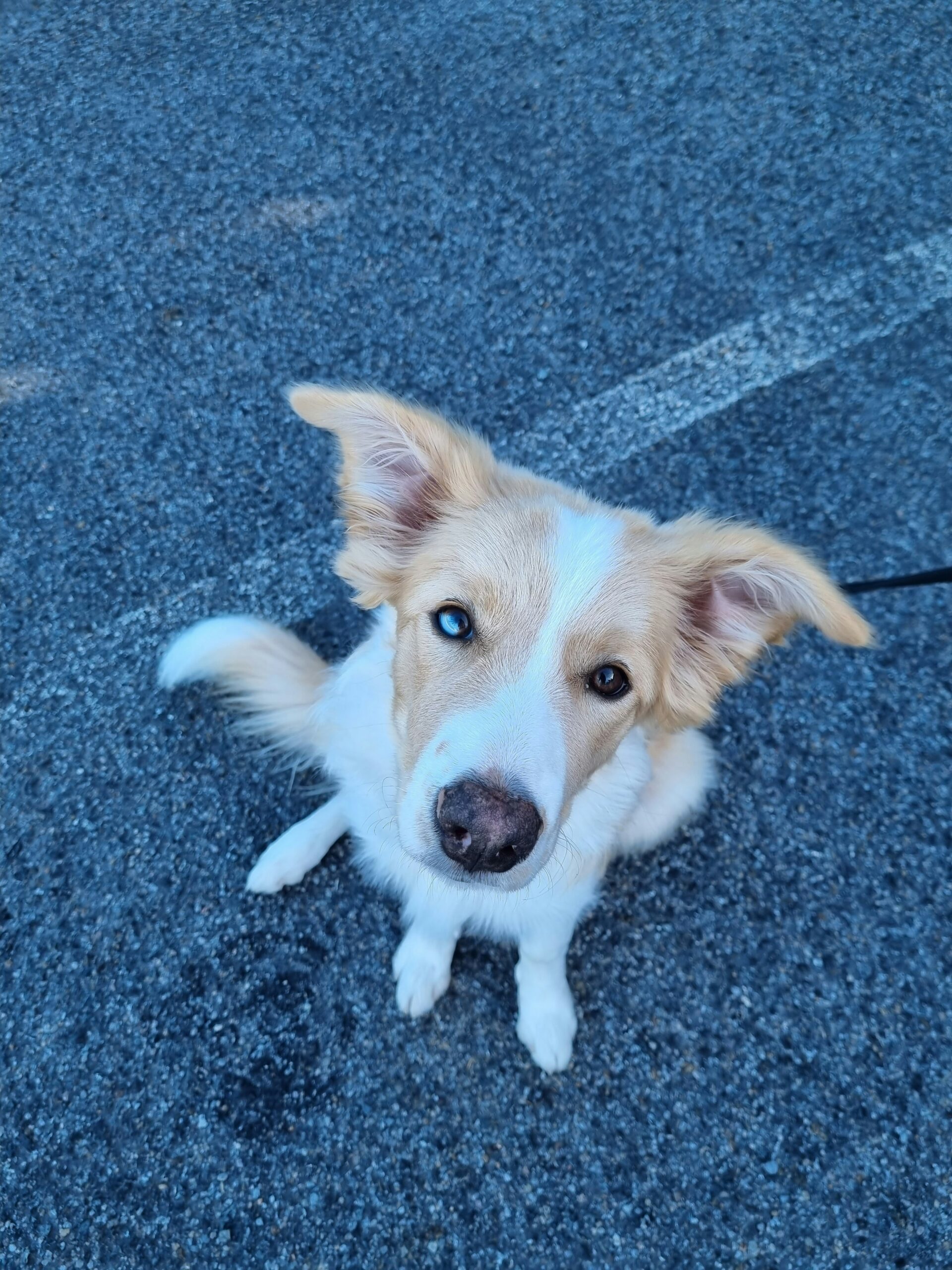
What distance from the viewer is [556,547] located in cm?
169

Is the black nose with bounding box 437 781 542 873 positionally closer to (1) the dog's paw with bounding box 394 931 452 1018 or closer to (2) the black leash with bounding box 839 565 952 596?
(1) the dog's paw with bounding box 394 931 452 1018

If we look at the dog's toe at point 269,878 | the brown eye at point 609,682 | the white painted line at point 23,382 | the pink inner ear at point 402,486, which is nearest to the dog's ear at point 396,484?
the pink inner ear at point 402,486

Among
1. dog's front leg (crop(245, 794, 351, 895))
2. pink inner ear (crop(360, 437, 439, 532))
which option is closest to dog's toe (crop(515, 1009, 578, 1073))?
dog's front leg (crop(245, 794, 351, 895))

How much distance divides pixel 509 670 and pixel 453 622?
0.20m

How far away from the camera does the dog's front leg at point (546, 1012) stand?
2260 mm

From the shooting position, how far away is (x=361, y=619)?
279cm

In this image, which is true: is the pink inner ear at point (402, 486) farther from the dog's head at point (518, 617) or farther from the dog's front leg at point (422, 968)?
the dog's front leg at point (422, 968)

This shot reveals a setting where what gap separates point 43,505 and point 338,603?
1.06m

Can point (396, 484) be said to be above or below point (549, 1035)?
above

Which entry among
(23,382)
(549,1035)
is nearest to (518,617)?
(549,1035)

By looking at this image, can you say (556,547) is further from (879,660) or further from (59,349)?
(59,349)

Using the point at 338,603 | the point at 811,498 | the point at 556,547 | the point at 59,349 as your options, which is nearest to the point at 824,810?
the point at 811,498

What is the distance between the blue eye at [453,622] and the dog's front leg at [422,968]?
94cm

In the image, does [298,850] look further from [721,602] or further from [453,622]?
[721,602]
